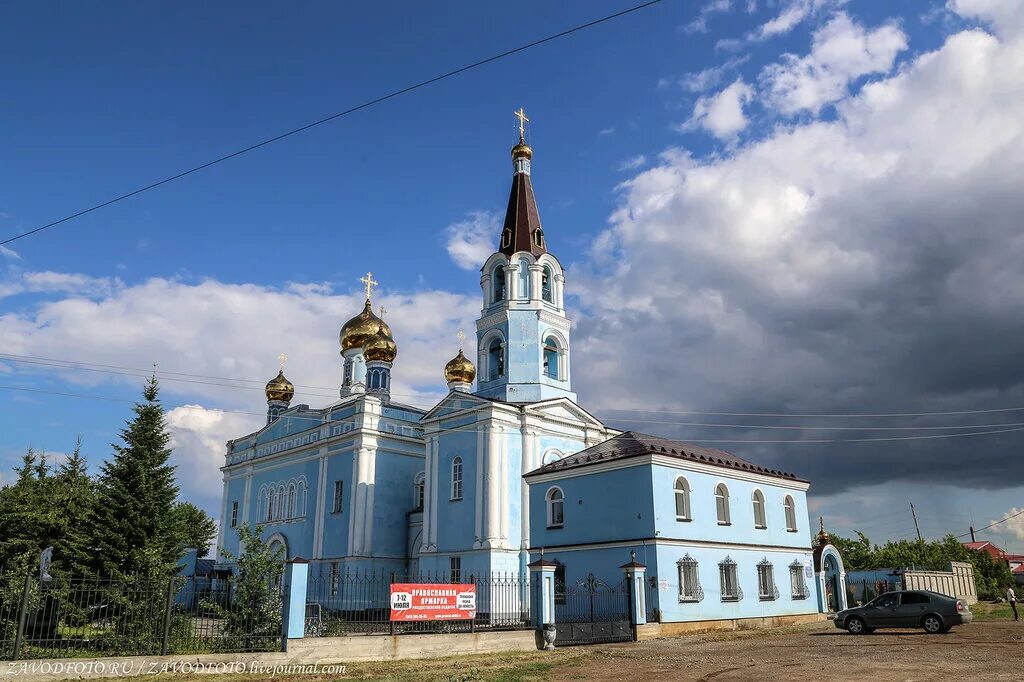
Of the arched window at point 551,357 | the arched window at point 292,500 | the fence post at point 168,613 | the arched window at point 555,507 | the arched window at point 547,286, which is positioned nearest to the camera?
the fence post at point 168,613

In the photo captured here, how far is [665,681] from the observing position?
12.2m

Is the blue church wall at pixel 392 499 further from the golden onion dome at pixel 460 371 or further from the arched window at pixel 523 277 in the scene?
the arched window at pixel 523 277

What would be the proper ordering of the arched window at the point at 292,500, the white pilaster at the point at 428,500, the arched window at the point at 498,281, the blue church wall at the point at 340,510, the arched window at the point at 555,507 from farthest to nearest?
the arched window at the point at 292,500 → the blue church wall at the point at 340,510 → the arched window at the point at 498,281 → the white pilaster at the point at 428,500 → the arched window at the point at 555,507

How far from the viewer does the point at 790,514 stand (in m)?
27.3

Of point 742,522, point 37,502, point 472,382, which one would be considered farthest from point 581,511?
point 37,502

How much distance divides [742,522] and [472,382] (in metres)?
15.2

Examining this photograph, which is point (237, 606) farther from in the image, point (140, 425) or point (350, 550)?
point (350, 550)

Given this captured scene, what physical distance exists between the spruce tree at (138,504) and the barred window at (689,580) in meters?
14.7

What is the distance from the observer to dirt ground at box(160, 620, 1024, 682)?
1253 cm

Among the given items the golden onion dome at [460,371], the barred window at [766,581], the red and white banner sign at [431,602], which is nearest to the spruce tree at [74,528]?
the red and white banner sign at [431,602]

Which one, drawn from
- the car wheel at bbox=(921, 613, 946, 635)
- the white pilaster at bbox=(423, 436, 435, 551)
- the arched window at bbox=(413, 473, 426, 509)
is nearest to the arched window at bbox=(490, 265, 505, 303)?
the white pilaster at bbox=(423, 436, 435, 551)

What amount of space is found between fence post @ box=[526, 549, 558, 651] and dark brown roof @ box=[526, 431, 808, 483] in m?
4.99

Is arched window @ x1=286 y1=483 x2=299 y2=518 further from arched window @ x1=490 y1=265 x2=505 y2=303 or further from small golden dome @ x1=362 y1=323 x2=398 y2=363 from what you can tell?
arched window @ x1=490 y1=265 x2=505 y2=303

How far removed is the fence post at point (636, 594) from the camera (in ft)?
66.4
